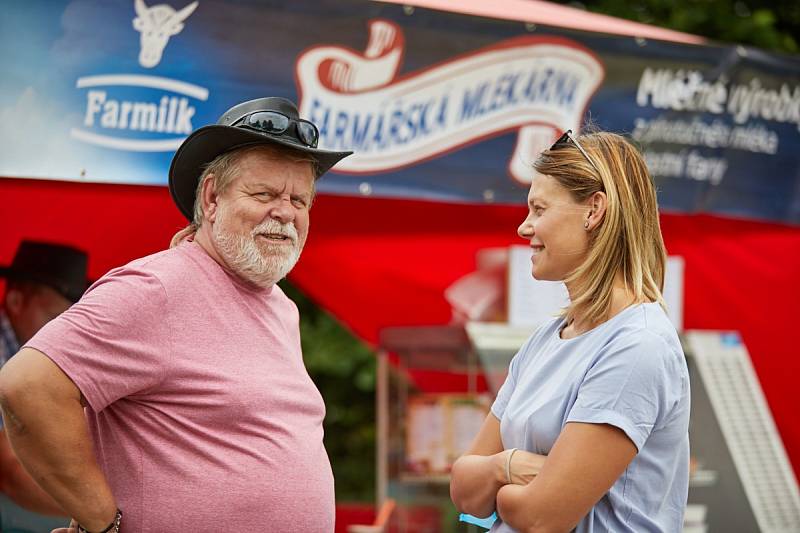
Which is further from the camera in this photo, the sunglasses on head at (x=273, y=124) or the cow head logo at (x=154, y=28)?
the cow head logo at (x=154, y=28)

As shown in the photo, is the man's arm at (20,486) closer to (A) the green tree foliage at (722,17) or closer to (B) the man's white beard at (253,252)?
(B) the man's white beard at (253,252)

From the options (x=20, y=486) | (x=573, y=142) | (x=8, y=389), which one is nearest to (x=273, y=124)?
(x=573, y=142)

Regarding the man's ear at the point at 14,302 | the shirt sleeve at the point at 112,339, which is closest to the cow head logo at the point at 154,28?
the man's ear at the point at 14,302

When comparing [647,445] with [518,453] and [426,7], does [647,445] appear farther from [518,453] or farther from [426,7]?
[426,7]

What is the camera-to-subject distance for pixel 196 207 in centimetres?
264

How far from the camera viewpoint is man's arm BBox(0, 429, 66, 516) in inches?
151

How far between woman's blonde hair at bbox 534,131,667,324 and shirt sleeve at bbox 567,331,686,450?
0.13 meters

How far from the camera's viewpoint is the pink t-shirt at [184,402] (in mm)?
2211

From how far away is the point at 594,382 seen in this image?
2.01m

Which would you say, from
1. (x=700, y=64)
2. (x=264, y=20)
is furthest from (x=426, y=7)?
(x=700, y=64)

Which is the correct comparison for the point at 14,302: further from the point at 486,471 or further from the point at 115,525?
the point at 486,471

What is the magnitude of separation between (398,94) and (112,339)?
2.26 metres

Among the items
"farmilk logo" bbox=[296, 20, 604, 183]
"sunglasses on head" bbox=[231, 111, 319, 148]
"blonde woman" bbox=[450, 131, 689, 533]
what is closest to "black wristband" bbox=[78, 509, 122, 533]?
"blonde woman" bbox=[450, 131, 689, 533]

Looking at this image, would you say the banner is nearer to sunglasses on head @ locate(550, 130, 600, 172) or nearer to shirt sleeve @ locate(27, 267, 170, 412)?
sunglasses on head @ locate(550, 130, 600, 172)
